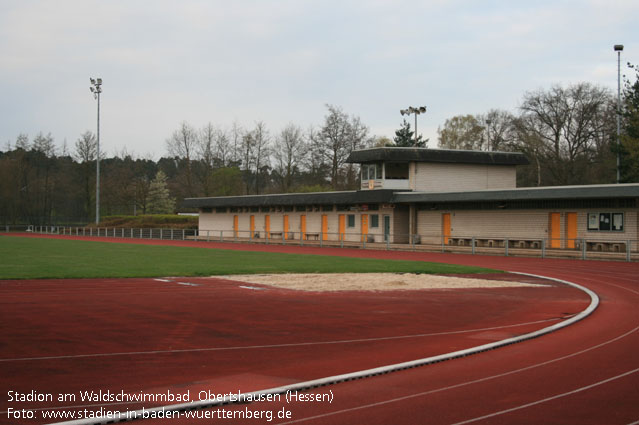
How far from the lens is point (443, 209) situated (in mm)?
45156

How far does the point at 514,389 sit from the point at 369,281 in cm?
1404

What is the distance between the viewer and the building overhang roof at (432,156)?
48.3 m

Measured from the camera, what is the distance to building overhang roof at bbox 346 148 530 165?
48.3 m

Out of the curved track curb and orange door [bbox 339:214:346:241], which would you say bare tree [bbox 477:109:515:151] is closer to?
orange door [bbox 339:214:346:241]

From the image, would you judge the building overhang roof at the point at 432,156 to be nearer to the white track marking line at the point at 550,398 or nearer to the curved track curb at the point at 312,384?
the curved track curb at the point at 312,384

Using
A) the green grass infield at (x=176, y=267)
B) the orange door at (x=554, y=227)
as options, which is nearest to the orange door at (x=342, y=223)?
the orange door at (x=554, y=227)

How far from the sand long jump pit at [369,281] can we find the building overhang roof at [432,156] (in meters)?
24.3

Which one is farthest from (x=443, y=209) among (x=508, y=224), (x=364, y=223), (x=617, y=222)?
(x=617, y=222)

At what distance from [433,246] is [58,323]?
3303 cm

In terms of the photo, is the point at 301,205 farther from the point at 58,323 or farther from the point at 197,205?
the point at 58,323

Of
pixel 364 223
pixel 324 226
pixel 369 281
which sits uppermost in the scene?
pixel 364 223

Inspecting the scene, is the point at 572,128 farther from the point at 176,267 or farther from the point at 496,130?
the point at 176,267

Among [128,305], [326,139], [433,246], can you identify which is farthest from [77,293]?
[326,139]

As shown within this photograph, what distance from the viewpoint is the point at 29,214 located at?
91.2 meters
